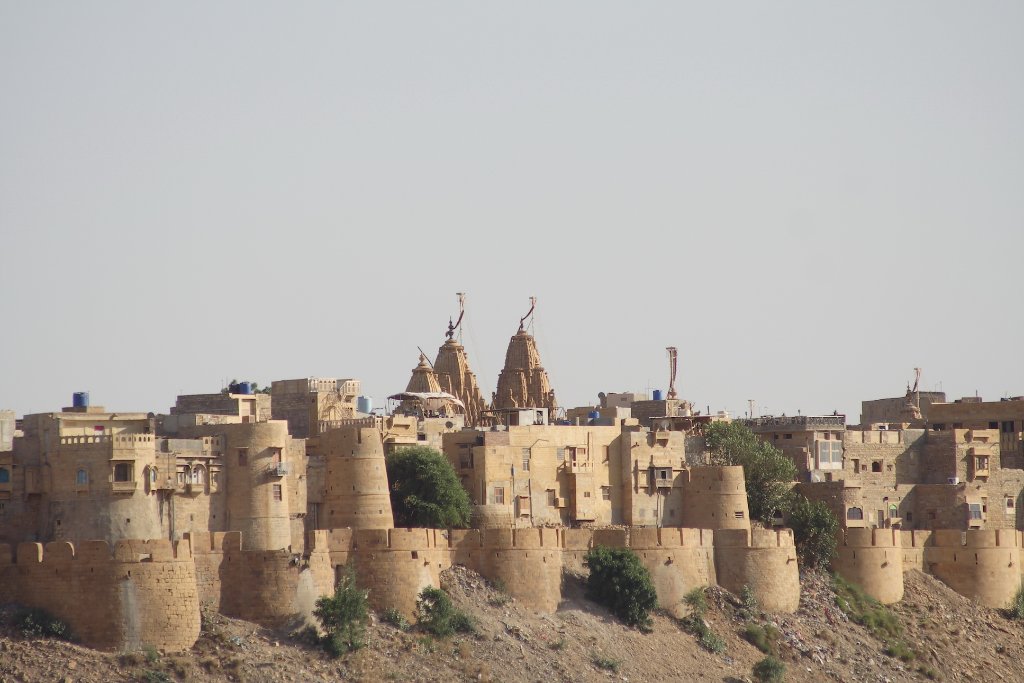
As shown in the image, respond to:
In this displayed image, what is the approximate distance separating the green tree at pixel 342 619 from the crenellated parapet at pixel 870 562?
2092 centimetres

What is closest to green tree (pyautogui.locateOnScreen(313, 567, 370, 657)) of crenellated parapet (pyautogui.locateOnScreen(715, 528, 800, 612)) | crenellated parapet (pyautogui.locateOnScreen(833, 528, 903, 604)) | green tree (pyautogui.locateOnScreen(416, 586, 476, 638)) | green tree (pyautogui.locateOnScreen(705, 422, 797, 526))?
green tree (pyautogui.locateOnScreen(416, 586, 476, 638))

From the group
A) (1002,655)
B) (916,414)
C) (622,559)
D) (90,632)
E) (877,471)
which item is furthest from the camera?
A: (916,414)

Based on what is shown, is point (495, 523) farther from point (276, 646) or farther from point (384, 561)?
point (276, 646)

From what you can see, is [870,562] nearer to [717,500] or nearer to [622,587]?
[717,500]

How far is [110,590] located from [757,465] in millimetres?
27831

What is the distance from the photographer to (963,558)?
315 ft

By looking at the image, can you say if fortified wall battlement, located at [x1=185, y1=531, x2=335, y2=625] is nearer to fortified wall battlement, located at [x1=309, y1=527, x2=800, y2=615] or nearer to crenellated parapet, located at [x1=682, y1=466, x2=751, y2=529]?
fortified wall battlement, located at [x1=309, y1=527, x2=800, y2=615]

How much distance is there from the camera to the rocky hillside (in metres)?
74.6

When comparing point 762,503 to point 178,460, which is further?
point 762,503

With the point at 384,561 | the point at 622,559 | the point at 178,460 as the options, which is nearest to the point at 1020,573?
the point at 622,559

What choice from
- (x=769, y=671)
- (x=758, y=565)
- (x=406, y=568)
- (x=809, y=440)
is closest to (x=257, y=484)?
(x=406, y=568)

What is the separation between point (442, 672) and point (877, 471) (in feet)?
87.8

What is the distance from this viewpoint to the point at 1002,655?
93.0 metres

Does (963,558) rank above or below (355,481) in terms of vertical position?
below
